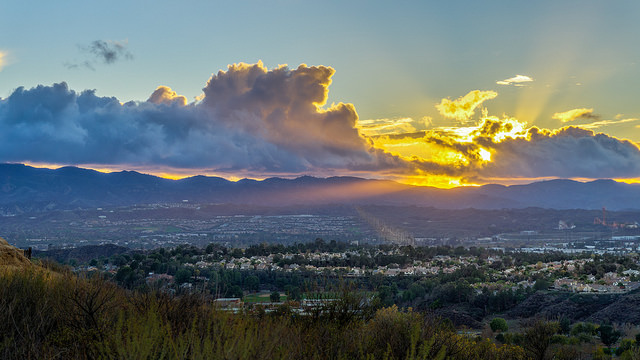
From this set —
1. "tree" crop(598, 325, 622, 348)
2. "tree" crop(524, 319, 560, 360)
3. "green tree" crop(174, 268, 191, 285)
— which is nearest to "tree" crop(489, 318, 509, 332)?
"tree" crop(598, 325, 622, 348)

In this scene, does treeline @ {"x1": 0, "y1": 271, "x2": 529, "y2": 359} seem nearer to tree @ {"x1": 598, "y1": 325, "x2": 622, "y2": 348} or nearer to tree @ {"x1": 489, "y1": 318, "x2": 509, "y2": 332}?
tree @ {"x1": 598, "y1": 325, "x2": 622, "y2": 348}

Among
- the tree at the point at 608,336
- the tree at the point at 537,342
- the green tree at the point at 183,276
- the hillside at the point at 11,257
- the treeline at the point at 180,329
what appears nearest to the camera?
the treeline at the point at 180,329

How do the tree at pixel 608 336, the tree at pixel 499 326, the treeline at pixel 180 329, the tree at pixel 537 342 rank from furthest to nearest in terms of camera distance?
the tree at pixel 499 326 < the tree at pixel 608 336 < the tree at pixel 537 342 < the treeline at pixel 180 329

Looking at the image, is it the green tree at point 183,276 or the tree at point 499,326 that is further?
the green tree at point 183,276

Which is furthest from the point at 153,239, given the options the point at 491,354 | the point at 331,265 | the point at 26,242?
the point at 491,354

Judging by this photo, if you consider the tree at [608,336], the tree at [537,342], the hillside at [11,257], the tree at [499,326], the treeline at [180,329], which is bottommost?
the tree at [499,326]

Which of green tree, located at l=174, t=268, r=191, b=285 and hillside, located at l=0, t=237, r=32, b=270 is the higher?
hillside, located at l=0, t=237, r=32, b=270

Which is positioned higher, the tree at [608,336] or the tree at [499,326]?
the tree at [608,336]

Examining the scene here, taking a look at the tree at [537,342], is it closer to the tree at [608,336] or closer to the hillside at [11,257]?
the tree at [608,336]

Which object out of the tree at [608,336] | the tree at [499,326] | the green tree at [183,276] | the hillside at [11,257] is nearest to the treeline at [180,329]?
the hillside at [11,257]

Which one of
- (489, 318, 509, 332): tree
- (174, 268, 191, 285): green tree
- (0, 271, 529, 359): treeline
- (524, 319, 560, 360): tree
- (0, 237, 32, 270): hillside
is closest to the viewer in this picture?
(0, 271, 529, 359): treeline

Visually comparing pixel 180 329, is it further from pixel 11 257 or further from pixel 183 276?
pixel 183 276

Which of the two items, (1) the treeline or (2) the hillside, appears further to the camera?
(2) the hillside

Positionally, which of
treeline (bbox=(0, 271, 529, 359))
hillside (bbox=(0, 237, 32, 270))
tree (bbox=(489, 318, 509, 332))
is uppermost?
hillside (bbox=(0, 237, 32, 270))
